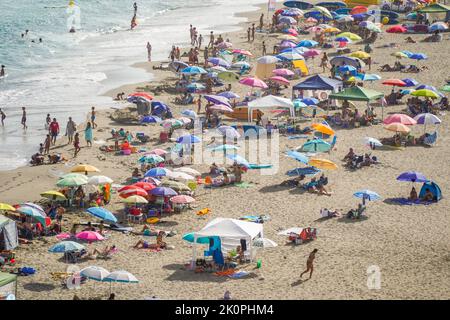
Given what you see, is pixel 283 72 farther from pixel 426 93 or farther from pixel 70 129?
pixel 70 129

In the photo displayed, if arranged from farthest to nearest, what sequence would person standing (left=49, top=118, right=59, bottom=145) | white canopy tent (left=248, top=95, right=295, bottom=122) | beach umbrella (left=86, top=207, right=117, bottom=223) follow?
white canopy tent (left=248, top=95, right=295, bottom=122) < person standing (left=49, top=118, right=59, bottom=145) < beach umbrella (left=86, top=207, right=117, bottom=223)

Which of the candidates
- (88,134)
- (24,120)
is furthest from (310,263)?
(24,120)

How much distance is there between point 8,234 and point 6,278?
2784 millimetres

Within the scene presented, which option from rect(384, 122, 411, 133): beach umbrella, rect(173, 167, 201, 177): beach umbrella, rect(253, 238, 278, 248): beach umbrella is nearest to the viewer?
rect(253, 238, 278, 248): beach umbrella

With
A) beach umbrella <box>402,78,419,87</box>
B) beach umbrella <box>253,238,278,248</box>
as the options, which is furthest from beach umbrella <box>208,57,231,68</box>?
beach umbrella <box>253,238,278,248</box>

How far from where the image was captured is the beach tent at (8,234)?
18781 millimetres

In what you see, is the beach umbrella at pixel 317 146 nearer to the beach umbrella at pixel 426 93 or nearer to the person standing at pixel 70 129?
the beach umbrella at pixel 426 93

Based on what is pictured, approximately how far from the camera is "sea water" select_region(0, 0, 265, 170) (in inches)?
1230

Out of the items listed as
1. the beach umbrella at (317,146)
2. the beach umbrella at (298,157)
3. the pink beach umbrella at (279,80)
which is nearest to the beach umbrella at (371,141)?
the beach umbrella at (317,146)

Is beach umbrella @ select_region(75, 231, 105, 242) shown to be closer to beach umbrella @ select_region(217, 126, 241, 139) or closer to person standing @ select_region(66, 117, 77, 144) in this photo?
beach umbrella @ select_region(217, 126, 241, 139)

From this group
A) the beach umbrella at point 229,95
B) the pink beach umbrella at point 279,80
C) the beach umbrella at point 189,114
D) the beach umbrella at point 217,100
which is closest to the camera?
the beach umbrella at point 189,114

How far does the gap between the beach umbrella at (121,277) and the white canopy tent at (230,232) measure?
183 centimetres

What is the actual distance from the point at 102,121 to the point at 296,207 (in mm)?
10070
